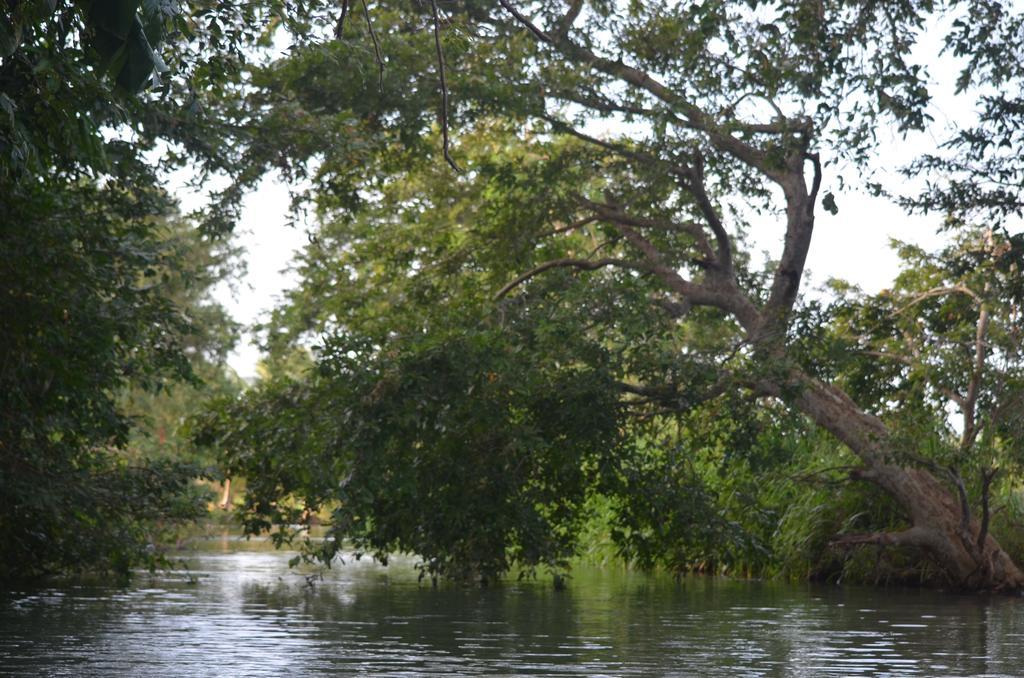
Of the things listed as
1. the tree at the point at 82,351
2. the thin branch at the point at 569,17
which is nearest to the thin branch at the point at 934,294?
the thin branch at the point at 569,17

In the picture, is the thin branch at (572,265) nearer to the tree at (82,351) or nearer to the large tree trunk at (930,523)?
the large tree trunk at (930,523)

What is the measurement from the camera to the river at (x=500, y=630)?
8.88 meters

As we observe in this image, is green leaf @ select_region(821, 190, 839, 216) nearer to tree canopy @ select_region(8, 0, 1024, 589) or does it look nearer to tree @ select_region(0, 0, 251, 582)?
tree canopy @ select_region(8, 0, 1024, 589)

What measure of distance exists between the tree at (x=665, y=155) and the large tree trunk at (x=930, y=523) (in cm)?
3

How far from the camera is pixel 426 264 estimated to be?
21.6 m

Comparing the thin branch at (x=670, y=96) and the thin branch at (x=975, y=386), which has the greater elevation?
the thin branch at (x=670, y=96)

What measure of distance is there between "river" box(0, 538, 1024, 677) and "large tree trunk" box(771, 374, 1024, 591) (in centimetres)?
69

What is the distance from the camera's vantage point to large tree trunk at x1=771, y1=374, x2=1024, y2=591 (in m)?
18.2

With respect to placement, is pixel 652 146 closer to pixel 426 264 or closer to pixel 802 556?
pixel 426 264

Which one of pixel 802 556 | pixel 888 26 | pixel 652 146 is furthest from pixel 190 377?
pixel 802 556

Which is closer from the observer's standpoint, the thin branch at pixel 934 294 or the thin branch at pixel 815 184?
the thin branch at pixel 934 294

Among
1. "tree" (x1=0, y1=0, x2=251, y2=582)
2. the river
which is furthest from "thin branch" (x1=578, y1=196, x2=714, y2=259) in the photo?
"tree" (x1=0, y1=0, x2=251, y2=582)

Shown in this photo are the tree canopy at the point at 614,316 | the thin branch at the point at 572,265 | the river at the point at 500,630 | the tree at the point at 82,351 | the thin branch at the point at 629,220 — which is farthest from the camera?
the thin branch at the point at 629,220

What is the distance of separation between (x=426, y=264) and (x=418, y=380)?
6054mm
